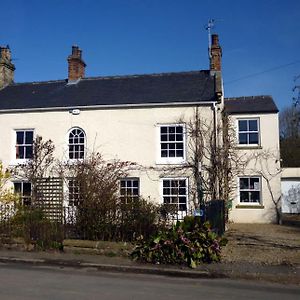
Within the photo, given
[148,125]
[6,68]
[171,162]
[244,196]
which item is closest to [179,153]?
[171,162]

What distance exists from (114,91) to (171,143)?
4.50 m

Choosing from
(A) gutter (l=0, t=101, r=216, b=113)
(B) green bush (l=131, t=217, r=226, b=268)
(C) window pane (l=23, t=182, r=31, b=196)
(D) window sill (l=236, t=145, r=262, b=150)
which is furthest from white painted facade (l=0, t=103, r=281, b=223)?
(B) green bush (l=131, t=217, r=226, b=268)

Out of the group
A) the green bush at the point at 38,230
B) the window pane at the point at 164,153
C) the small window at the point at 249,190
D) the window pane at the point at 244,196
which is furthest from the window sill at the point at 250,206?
the green bush at the point at 38,230

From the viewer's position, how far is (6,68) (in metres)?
25.1

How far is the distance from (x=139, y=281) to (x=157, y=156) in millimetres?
A: 10504

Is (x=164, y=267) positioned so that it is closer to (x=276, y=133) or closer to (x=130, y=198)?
(x=130, y=198)

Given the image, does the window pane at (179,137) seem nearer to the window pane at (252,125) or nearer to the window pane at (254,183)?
the window pane at (252,125)

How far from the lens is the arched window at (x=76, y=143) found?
66.6ft

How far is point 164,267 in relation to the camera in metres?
10.8

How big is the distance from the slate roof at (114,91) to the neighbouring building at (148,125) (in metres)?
0.05

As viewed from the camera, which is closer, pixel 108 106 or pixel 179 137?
pixel 179 137

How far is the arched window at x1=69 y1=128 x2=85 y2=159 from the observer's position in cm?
2030

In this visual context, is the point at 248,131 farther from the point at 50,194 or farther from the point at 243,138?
the point at 50,194

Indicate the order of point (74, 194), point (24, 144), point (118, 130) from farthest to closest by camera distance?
point (24, 144)
point (118, 130)
point (74, 194)
